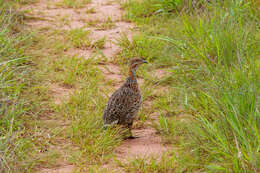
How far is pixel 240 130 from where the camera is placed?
3.54 meters

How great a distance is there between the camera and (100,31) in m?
8.28

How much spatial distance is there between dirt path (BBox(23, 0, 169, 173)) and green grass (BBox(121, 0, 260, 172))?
10.0 inches

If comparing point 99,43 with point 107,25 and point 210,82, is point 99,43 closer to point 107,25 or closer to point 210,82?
point 107,25

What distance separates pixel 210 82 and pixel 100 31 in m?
4.09

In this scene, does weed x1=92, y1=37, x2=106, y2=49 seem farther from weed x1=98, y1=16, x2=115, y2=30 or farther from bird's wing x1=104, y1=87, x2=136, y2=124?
bird's wing x1=104, y1=87, x2=136, y2=124

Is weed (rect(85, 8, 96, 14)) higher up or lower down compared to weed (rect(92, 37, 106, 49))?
higher up

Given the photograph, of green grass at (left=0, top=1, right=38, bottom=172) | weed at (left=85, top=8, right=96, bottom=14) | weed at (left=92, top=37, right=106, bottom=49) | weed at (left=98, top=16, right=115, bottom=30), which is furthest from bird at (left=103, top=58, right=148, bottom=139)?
weed at (left=85, top=8, right=96, bottom=14)

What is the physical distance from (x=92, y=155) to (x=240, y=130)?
1627mm

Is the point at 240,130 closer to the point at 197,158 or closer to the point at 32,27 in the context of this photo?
the point at 197,158

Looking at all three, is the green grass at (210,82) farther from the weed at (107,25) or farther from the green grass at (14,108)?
the green grass at (14,108)

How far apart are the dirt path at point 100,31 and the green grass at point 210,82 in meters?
0.25

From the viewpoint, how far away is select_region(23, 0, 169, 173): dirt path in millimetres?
4633

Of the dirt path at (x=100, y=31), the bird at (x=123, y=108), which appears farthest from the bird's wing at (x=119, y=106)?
the dirt path at (x=100, y=31)

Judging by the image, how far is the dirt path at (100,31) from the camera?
182 inches
